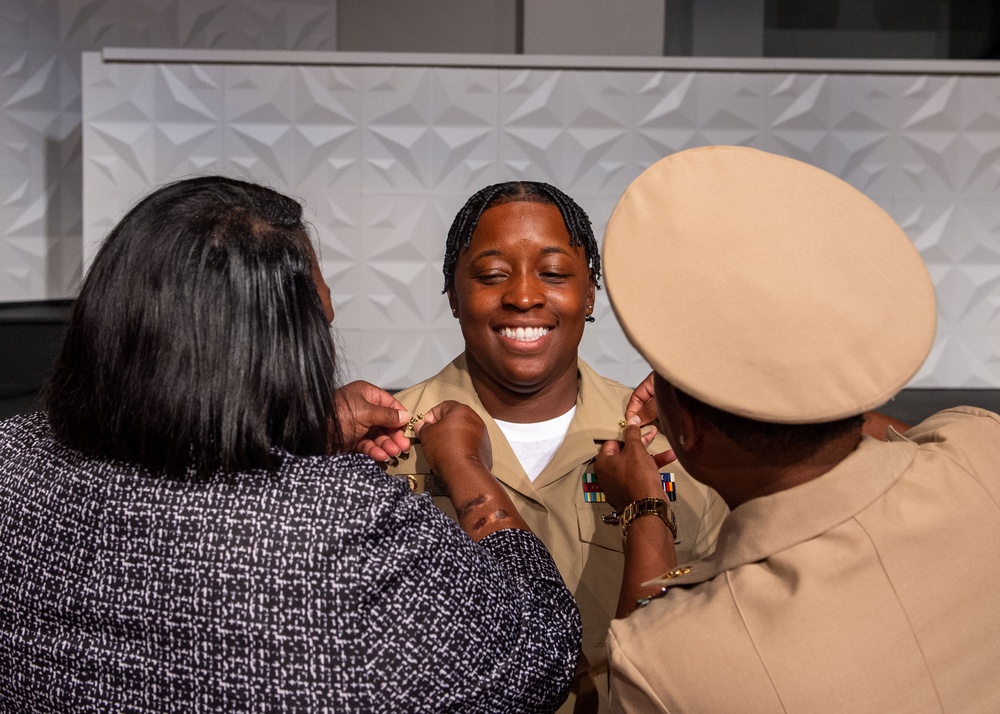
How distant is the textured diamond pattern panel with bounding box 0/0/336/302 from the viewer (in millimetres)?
6449

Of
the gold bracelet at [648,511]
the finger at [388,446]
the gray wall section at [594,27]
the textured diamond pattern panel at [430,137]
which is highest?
the gray wall section at [594,27]

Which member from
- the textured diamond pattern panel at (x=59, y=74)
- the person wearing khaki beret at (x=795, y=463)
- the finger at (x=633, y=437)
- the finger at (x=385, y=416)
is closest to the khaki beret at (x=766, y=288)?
the person wearing khaki beret at (x=795, y=463)

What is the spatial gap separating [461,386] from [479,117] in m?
3.26

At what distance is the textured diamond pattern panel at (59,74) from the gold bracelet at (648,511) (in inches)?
235

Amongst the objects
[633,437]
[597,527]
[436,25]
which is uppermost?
[436,25]

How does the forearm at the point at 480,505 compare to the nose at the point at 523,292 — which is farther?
the nose at the point at 523,292

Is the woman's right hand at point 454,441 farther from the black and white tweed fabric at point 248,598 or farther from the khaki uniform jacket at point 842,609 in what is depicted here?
the khaki uniform jacket at point 842,609

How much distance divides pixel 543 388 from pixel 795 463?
3.04ft

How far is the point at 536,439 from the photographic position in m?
1.88

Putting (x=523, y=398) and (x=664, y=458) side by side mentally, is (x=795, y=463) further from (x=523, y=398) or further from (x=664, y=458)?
(x=523, y=398)

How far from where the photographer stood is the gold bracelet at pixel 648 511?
52.9 inches

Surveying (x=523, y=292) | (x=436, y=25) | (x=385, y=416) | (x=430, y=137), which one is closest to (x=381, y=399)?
(x=385, y=416)

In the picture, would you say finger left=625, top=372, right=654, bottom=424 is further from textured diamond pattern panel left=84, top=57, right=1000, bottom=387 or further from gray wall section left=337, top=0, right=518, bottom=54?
gray wall section left=337, top=0, right=518, bottom=54

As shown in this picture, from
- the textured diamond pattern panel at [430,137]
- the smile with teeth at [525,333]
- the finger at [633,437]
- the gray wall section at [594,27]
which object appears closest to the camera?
the finger at [633,437]
